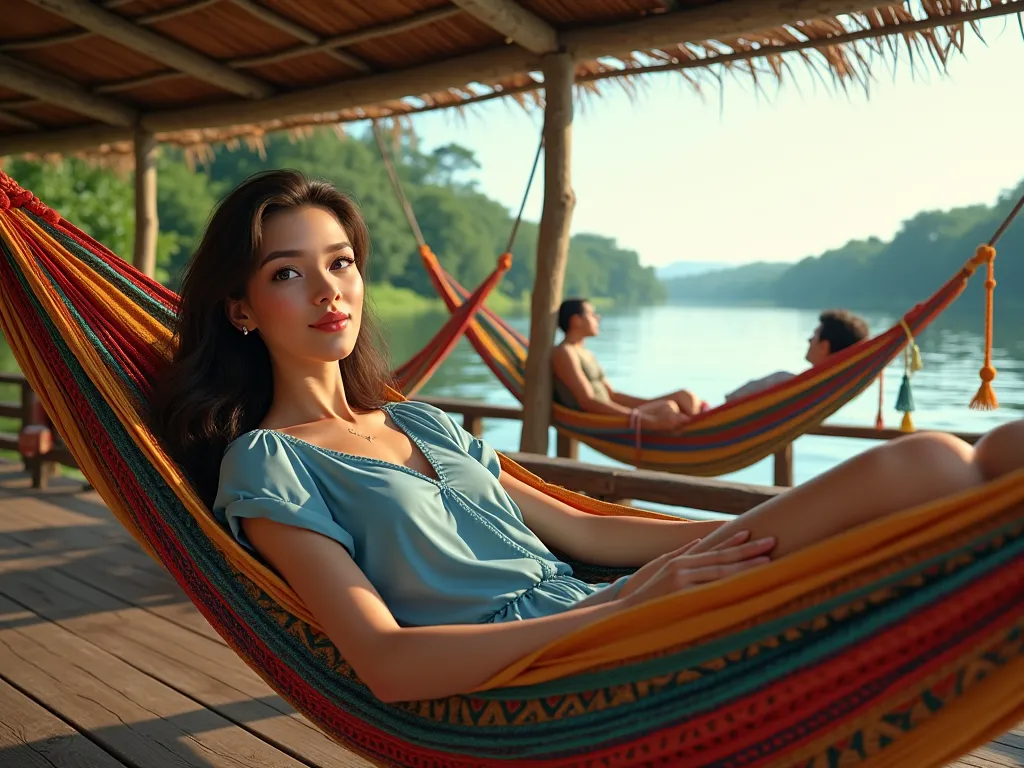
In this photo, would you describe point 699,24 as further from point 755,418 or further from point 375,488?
point 375,488

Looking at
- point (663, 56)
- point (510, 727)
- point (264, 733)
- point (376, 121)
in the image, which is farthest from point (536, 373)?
point (510, 727)

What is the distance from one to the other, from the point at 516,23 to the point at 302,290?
196 centimetres

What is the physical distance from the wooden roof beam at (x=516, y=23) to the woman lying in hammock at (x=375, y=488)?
1653 millimetres

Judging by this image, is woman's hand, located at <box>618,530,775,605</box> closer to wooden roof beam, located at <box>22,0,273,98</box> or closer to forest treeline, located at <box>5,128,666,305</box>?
wooden roof beam, located at <box>22,0,273,98</box>

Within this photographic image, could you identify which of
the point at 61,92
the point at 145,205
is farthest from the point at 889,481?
the point at 145,205

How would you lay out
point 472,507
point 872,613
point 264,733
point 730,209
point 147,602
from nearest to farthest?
1. point 872,613
2. point 472,507
3. point 264,733
4. point 147,602
5. point 730,209

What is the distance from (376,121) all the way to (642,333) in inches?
2037

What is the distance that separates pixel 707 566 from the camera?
→ 95cm

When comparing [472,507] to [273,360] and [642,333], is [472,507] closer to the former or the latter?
[273,360]

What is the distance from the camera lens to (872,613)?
86 cm

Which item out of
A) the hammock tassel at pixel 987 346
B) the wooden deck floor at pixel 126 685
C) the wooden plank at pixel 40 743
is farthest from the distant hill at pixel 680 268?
the wooden plank at pixel 40 743

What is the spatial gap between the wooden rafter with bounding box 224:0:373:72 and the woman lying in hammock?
7.22 ft

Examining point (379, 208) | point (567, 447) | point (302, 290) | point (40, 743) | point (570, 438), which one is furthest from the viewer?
point (379, 208)

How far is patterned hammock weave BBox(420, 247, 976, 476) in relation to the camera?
312 centimetres
